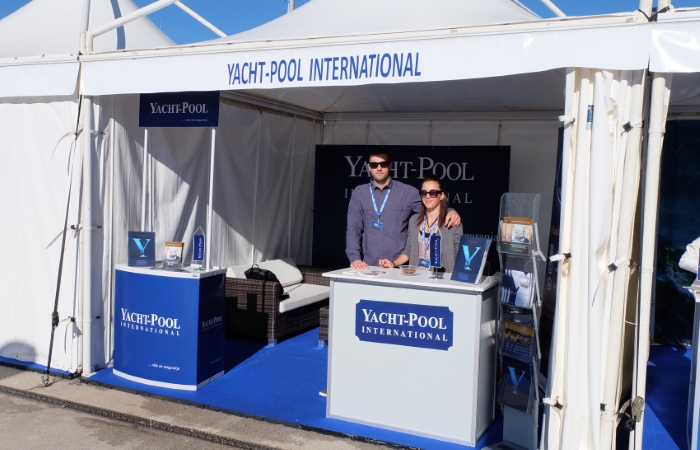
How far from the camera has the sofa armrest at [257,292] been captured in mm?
5750

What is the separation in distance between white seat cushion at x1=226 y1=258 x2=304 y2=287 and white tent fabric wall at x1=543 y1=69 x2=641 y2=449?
376cm

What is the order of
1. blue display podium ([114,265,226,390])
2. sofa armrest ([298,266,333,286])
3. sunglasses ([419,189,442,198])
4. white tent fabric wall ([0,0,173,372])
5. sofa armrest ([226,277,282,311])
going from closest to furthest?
sunglasses ([419,189,442,198]) < blue display podium ([114,265,226,390]) < white tent fabric wall ([0,0,173,372]) < sofa armrest ([226,277,282,311]) < sofa armrest ([298,266,333,286])

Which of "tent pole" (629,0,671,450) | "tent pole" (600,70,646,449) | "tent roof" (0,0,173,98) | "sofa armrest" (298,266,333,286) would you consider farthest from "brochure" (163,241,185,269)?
"tent pole" (629,0,671,450)

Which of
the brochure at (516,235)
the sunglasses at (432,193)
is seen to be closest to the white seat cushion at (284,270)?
the sunglasses at (432,193)

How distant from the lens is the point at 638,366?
10.2 ft

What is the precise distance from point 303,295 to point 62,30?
10.6ft

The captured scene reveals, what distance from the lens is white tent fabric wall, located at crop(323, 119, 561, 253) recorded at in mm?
6871

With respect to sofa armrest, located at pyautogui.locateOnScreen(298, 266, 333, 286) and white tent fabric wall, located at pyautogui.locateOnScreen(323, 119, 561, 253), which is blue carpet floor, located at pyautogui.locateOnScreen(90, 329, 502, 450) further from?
white tent fabric wall, located at pyautogui.locateOnScreen(323, 119, 561, 253)

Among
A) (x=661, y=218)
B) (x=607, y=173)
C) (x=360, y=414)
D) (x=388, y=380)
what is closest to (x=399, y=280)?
(x=388, y=380)

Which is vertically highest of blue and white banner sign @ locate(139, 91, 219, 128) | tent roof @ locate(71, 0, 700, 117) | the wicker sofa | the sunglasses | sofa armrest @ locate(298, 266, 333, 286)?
tent roof @ locate(71, 0, 700, 117)

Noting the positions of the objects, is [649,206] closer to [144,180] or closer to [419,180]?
[144,180]

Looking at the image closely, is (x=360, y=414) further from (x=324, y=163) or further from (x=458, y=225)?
(x=324, y=163)

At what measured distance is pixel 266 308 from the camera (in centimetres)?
581

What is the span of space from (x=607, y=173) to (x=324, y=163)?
4854mm
